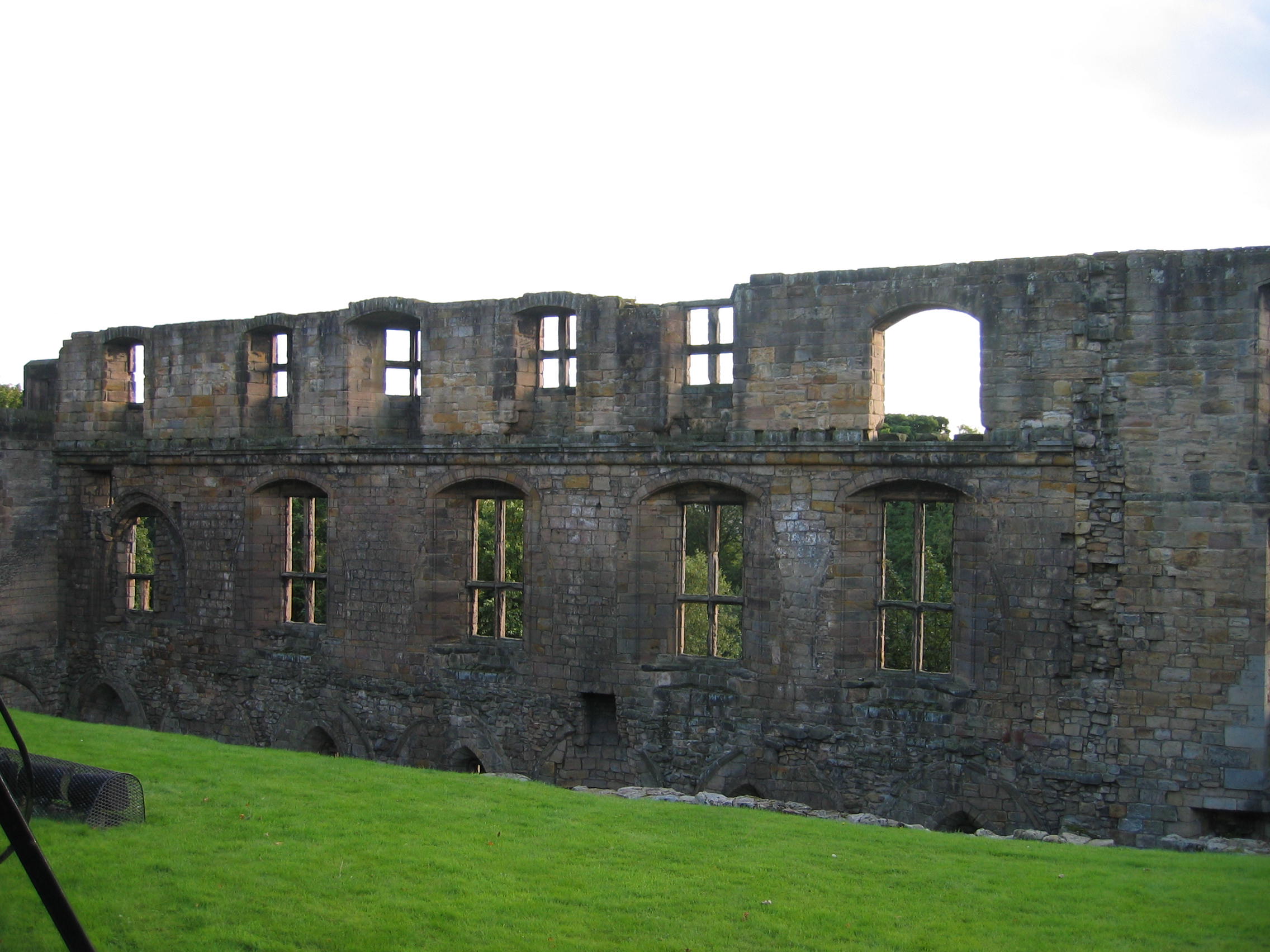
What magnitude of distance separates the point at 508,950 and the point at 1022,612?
339 inches

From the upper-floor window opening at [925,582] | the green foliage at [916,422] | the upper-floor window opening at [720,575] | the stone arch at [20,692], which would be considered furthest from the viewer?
the upper-floor window opening at [720,575]

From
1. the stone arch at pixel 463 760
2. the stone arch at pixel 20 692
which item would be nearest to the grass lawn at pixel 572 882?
the stone arch at pixel 463 760

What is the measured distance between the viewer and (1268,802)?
12.8 meters

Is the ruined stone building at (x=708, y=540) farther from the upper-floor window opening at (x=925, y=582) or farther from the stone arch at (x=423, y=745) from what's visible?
the upper-floor window opening at (x=925, y=582)

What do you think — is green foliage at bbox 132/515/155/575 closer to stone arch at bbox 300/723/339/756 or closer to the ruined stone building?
the ruined stone building

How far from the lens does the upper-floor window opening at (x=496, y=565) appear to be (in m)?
18.0

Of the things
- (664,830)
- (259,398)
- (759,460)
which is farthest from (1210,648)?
(259,398)

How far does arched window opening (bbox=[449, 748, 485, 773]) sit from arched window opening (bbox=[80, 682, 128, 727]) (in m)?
7.97

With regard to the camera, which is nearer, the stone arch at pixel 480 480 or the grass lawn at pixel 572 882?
the grass lawn at pixel 572 882

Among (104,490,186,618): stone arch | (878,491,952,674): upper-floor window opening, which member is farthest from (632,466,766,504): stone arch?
(104,490,186,618): stone arch

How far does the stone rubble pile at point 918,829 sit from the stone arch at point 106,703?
11773 mm

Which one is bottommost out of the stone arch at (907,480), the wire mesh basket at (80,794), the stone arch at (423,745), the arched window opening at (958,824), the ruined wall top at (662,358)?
the arched window opening at (958,824)

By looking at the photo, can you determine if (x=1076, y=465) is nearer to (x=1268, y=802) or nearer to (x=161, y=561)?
(x=1268, y=802)

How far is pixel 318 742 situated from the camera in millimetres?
19141
